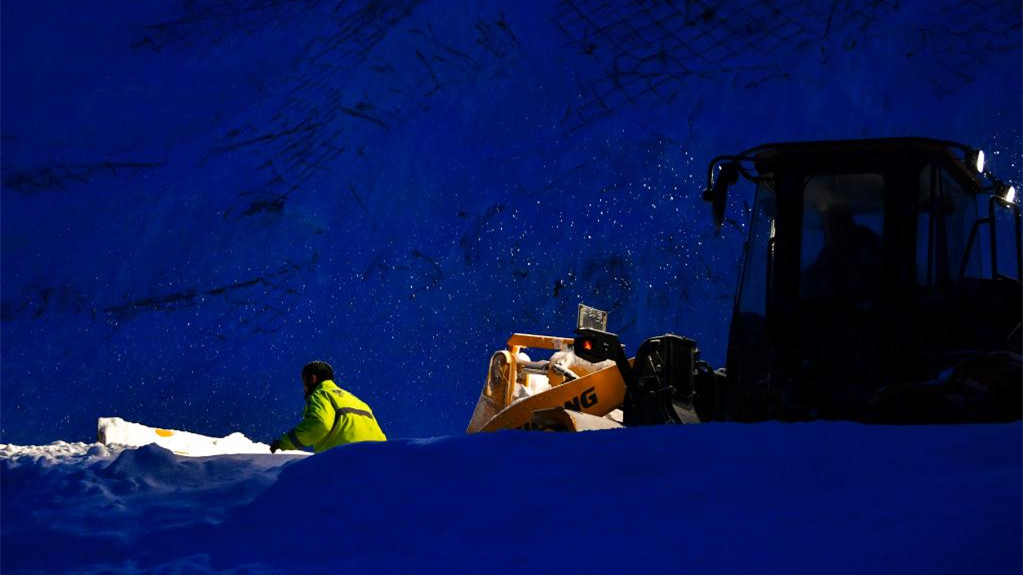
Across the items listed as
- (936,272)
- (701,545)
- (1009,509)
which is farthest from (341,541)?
(936,272)

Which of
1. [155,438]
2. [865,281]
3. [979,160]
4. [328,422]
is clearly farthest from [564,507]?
[155,438]

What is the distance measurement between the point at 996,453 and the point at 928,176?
71.3 inches

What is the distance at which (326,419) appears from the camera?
8.05 meters

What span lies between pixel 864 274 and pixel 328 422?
11.3ft

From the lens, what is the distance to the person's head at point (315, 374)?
8.30 metres

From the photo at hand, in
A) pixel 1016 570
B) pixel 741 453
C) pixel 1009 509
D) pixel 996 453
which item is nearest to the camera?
pixel 1016 570

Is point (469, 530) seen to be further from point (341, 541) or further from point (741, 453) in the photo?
point (741, 453)

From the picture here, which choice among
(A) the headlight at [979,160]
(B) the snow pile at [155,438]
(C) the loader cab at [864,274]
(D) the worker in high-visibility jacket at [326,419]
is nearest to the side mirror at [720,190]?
(C) the loader cab at [864,274]

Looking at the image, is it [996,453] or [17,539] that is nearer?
[996,453]

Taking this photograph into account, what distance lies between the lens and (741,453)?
5.98m

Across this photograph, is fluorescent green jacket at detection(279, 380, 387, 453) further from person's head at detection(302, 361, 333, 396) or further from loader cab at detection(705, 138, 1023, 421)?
loader cab at detection(705, 138, 1023, 421)

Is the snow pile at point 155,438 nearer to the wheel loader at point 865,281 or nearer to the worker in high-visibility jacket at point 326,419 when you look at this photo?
the worker in high-visibility jacket at point 326,419

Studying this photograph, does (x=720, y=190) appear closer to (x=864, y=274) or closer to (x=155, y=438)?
(x=864, y=274)

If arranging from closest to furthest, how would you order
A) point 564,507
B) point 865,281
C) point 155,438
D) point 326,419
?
point 564,507
point 865,281
point 326,419
point 155,438
